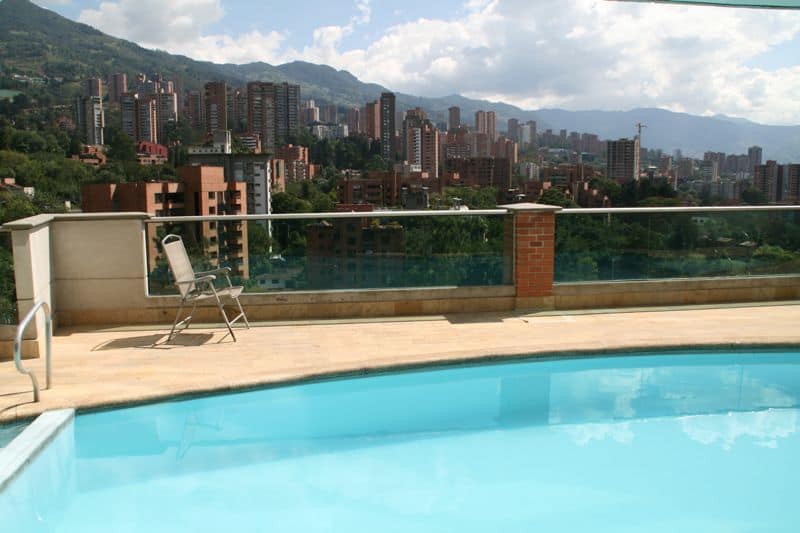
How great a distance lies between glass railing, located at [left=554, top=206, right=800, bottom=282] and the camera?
307 inches

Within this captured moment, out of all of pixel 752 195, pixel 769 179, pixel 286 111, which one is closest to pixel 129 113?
pixel 286 111

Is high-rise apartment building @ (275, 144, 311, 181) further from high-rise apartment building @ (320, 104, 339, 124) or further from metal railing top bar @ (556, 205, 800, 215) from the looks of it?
metal railing top bar @ (556, 205, 800, 215)

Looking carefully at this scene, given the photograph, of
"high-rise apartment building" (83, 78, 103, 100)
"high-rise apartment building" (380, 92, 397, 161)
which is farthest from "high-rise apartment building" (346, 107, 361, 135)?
"high-rise apartment building" (83, 78, 103, 100)

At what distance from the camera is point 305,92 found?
103 metres

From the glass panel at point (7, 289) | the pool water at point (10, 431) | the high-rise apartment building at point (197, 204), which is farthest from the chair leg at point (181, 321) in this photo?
the pool water at point (10, 431)

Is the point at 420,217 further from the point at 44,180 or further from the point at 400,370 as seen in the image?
the point at 44,180

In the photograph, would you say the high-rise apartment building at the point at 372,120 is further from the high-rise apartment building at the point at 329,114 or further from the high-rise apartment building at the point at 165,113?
the high-rise apartment building at the point at 165,113

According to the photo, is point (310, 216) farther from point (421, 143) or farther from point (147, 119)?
point (147, 119)

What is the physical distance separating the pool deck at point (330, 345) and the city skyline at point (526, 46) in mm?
7079

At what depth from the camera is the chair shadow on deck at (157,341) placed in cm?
634

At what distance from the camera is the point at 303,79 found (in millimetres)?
109938

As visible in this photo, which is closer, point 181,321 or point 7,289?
point 7,289

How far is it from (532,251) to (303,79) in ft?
351

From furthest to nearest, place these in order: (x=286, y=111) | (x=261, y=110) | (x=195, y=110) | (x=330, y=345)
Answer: (x=286, y=111) → (x=261, y=110) → (x=195, y=110) → (x=330, y=345)
